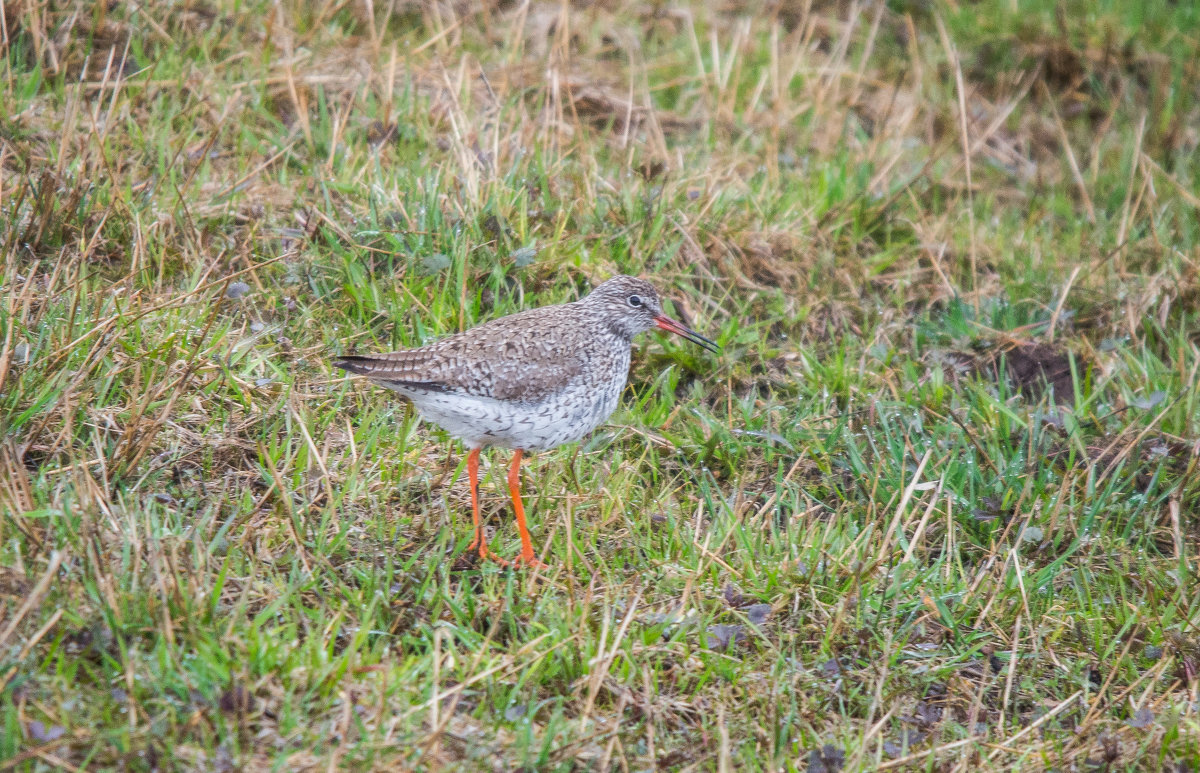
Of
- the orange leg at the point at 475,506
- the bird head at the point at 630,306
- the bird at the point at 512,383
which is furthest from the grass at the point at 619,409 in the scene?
the bird head at the point at 630,306

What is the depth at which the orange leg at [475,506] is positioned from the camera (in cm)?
483

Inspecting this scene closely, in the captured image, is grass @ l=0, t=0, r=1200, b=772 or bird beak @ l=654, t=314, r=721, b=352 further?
bird beak @ l=654, t=314, r=721, b=352

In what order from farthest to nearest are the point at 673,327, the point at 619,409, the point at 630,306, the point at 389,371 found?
1. the point at 619,409
2. the point at 673,327
3. the point at 630,306
4. the point at 389,371

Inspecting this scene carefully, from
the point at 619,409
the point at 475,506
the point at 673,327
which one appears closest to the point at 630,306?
the point at 673,327

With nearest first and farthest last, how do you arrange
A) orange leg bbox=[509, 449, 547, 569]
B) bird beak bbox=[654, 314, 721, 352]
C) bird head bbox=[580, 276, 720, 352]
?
orange leg bbox=[509, 449, 547, 569] → bird head bbox=[580, 276, 720, 352] → bird beak bbox=[654, 314, 721, 352]

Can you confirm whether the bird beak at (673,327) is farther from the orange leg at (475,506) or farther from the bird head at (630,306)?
the orange leg at (475,506)

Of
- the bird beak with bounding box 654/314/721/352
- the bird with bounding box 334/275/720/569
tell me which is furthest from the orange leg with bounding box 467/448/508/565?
the bird beak with bounding box 654/314/721/352

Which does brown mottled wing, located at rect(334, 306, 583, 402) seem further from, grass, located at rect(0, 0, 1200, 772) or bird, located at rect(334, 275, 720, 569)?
grass, located at rect(0, 0, 1200, 772)

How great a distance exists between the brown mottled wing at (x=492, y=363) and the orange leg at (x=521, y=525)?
0.35 meters

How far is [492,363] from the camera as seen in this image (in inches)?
196

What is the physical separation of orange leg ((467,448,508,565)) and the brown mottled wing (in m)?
0.38

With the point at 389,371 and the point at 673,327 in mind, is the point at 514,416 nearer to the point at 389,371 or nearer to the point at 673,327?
the point at 389,371

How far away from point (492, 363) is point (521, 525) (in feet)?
2.41

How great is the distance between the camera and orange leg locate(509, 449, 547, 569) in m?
4.77
